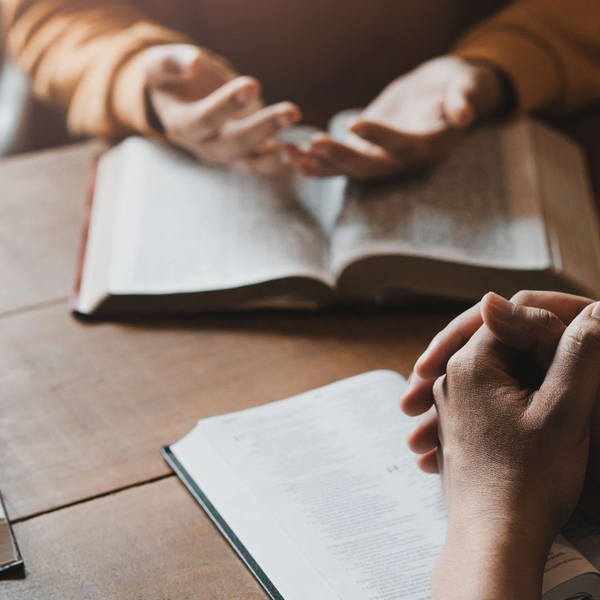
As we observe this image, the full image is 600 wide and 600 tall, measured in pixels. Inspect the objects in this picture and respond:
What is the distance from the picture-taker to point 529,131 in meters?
1.20

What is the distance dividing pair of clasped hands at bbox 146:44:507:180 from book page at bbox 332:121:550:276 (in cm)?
4

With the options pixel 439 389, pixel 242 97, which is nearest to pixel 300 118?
→ pixel 242 97

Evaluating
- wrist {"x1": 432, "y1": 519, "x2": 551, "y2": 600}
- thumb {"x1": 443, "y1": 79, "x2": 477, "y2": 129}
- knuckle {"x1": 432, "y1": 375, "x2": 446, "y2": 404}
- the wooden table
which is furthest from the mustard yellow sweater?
wrist {"x1": 432, "y1": 519, "x2": 551, "y2": 600}

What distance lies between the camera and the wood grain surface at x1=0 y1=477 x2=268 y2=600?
64cm

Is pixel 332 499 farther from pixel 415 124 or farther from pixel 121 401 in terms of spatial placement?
pixel 415 124

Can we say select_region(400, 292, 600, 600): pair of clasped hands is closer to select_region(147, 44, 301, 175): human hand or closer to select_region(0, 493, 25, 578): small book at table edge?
select_region(0, 493, 25, 578): small book at table edge

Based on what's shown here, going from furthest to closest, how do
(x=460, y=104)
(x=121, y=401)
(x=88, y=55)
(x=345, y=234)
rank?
1. (x=88, y=55)
2. (x=460, y=104)
3. (x=345, y=234)
4. (x=121, y=401)

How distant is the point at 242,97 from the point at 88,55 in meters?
0.39

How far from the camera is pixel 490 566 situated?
1.81 feet

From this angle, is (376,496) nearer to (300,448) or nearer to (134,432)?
(300,448)

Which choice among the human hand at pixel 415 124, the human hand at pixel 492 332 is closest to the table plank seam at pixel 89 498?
the human hand at pixel 492 332

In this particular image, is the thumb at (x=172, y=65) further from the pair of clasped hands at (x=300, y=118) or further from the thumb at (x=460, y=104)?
the thumb at (x=460, y=104)

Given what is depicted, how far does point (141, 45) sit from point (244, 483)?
2.90 feet

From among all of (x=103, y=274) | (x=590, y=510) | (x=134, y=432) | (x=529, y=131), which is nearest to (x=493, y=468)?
(x=590, y=510)
